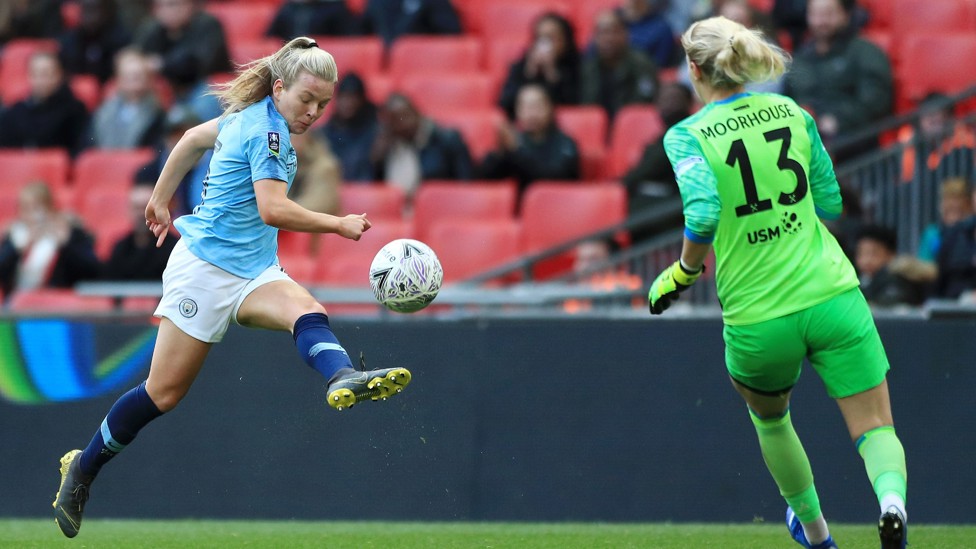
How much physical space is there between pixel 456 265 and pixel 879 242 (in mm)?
3090

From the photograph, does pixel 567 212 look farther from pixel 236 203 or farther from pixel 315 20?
pixel 236 203

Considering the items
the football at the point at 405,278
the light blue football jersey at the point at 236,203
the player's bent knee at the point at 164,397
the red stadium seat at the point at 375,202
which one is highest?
the light blue football jersey at the point at 236,203

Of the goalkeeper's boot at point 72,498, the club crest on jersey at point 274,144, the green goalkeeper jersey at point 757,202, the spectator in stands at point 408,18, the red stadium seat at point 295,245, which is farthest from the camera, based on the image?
the spectator in stands at point 408,18

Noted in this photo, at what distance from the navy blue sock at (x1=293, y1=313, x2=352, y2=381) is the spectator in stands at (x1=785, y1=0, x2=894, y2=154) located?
5.87 metres

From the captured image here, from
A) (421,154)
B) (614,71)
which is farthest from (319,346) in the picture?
(614,71)

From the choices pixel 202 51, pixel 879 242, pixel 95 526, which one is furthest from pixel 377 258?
pixel 202 51

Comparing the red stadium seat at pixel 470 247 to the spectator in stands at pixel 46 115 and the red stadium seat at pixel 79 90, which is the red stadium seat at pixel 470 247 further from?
the red stadium seat at pixel 79 90

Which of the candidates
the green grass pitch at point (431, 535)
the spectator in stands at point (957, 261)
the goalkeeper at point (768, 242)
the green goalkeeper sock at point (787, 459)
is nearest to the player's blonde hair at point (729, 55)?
the goalkeeper at point (768, 242)

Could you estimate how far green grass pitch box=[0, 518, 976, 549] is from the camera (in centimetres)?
670

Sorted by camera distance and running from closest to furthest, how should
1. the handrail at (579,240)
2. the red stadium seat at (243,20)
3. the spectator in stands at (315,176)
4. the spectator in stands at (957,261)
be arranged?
the spectator in stands at (957,261) < the handrail at (579,240) < the spectator in stands at (315,176) < the red stadium seat at (243,20)

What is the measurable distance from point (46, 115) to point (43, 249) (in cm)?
236

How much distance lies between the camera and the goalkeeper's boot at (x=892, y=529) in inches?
193

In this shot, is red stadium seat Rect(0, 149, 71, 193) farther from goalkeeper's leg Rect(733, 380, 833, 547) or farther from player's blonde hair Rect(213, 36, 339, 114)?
goalkeeper's leg Rect(733, 380, 833, 547)

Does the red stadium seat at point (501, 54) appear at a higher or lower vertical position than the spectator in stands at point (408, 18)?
lower
